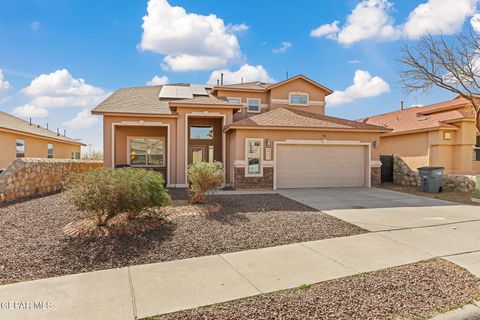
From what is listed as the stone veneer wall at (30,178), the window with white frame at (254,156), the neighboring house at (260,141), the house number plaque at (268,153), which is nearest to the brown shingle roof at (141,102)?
the neighboring house at (260,141)

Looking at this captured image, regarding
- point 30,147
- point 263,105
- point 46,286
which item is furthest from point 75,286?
point 30,147

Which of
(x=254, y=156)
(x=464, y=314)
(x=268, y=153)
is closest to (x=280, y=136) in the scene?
(x=268, y=153)

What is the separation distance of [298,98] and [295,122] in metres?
5.45

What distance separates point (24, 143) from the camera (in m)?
19.6

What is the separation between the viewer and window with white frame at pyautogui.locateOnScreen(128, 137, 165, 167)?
16.7 metres

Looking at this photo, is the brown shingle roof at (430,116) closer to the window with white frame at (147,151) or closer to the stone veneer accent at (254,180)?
the stone veneer accent at (254,180)

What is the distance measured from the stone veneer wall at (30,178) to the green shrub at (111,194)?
3260 millimetres

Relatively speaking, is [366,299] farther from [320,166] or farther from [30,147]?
[30,147]

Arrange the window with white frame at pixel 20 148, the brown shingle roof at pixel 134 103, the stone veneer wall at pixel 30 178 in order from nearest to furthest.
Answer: the stone veneer wall at pixel 30 178 → the brown shingle roof at pixel 134 103 → the window with white frame at pixel 20 148

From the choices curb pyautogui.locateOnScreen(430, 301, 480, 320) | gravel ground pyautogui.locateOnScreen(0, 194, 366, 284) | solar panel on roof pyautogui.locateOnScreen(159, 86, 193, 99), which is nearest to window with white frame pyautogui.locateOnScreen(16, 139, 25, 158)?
solar panel on roof pyautogui.locateOnScreen(159, 86, 193, 99)

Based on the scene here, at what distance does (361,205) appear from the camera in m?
9.76

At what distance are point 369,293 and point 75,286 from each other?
13.1 ft

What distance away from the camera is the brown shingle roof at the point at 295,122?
13278 mm

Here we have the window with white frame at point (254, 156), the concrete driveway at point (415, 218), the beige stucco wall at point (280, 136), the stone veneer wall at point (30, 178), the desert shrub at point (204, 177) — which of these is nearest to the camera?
the concrete driveway at point (415, 218)
